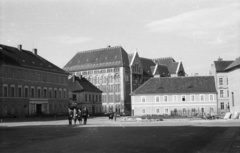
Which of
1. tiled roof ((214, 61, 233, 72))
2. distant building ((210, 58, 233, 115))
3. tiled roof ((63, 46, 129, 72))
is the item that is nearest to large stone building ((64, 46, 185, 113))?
tiled roof ((63, 46, 129, 72))

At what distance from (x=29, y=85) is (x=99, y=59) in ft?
150

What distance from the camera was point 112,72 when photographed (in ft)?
343

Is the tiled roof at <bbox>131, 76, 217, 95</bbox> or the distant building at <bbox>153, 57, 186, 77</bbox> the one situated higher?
the distant building at <bbox>153, 57, 186, 77</bbox>

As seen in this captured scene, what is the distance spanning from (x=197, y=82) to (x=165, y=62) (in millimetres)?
57906

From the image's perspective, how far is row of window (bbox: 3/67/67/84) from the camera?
2335 inches

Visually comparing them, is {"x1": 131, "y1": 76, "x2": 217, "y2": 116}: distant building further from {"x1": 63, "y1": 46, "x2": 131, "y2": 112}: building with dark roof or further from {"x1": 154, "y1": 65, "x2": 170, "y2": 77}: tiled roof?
{"x1": 154, "y1": 65, "x2": 170, "y2": 77}: tiled roof

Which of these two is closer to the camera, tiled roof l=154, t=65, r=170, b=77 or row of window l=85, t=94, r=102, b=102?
row of window l=85, t=94, r=102, b=102

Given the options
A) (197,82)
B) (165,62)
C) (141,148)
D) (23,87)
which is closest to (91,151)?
(141,148)

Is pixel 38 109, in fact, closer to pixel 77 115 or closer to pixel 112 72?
pixel 77 115

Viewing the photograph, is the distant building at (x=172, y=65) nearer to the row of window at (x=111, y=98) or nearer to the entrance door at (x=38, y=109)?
the row of window at (x=111, y=98)

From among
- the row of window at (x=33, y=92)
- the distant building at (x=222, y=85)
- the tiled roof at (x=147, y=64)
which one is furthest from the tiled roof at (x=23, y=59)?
the tiled roof at (x=147, y=64)

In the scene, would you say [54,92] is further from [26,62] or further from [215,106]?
[215,106]

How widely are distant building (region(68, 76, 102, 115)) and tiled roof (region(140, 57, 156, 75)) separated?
101 feet

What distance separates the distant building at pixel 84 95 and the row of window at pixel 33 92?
9522mm
